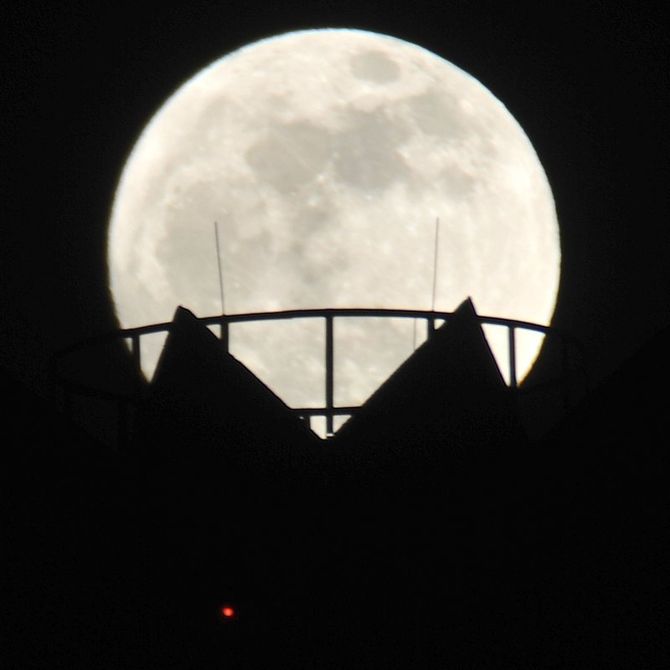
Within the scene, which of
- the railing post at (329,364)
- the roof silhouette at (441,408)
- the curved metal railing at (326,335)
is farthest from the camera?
the curved metal railing at (326,335)

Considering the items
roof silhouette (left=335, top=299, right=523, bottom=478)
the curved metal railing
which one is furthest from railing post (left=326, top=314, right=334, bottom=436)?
roof silhouette (left=335, top=299, right=523, bottom=478)

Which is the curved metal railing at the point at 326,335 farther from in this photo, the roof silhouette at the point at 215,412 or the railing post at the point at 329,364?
the roof silhouette at the point at 215,412

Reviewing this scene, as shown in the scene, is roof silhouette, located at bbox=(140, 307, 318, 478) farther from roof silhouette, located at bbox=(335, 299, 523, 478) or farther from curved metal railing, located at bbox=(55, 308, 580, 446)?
curved metal railing, located at bbox=(55, 308, 580, 446)

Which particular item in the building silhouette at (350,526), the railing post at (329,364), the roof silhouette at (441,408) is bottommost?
the building silhouette at (350,526)

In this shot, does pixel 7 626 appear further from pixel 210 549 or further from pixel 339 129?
pixel 339 129

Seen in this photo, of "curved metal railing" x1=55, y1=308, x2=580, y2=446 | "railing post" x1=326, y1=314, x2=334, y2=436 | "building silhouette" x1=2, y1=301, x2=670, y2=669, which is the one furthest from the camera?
"curved metal railing" x1=55, y1=308, x2=580, y2=446

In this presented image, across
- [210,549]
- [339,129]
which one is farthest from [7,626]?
[339,129]

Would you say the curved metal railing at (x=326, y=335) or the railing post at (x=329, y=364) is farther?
the curved metal railing at (x=326, y=335)

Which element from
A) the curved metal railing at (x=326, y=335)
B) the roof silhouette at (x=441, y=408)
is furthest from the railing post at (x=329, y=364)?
the roof silhouette at (x=441, y=408)
